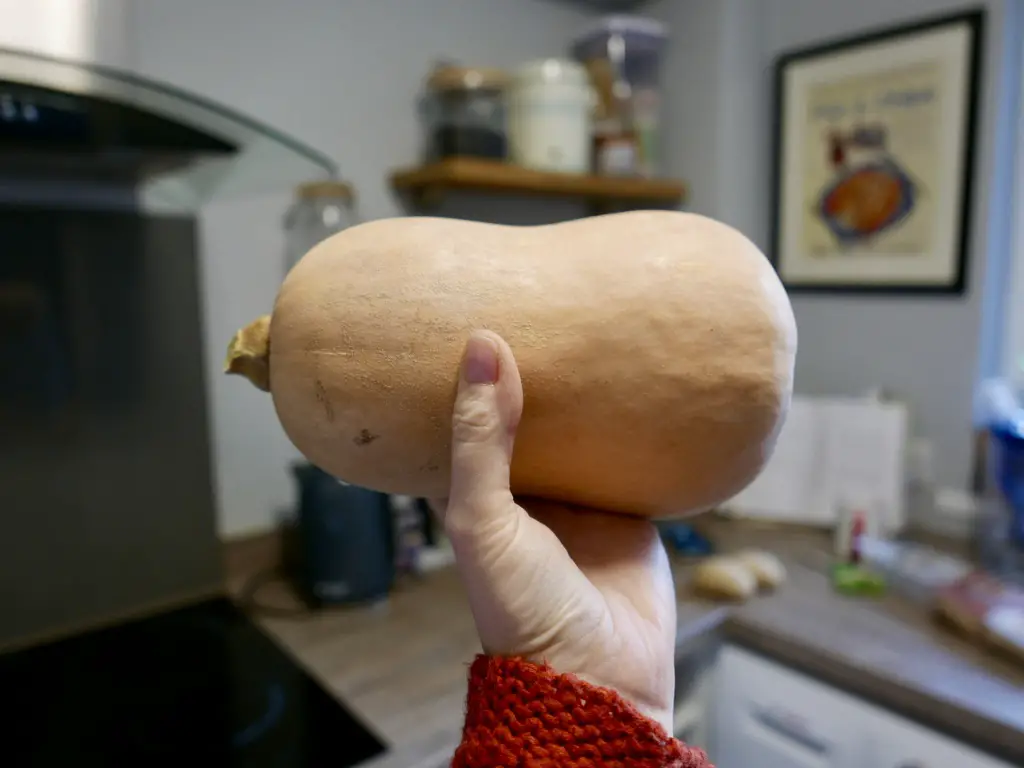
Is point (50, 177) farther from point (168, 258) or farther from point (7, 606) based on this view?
point (7, 606)

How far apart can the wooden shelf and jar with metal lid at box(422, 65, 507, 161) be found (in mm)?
46

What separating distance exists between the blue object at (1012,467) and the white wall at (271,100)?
1243 mm

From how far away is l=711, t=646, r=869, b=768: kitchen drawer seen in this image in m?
1.09

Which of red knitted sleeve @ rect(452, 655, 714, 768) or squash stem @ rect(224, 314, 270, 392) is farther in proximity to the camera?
Result: squash stem @ rect(224, 314, 270, 392)

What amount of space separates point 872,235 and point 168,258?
1406 millimetres

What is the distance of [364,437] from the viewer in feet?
1.55

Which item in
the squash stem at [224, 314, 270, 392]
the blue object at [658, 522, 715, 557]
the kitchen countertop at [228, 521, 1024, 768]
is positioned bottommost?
the kitchen countertop at [228, 521, 1024, 768]

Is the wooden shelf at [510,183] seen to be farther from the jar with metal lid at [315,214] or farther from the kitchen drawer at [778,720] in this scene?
the kitchen drawer at [778,720]

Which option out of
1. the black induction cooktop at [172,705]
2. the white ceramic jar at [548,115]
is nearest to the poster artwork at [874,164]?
the white ceramic jar at [548,115]

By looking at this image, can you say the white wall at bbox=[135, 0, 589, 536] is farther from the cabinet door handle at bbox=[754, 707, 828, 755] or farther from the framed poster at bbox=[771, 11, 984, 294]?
the cabinet door handle at bbox=[754, 707, 828, 755]

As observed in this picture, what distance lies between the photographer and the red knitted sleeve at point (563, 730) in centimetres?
38

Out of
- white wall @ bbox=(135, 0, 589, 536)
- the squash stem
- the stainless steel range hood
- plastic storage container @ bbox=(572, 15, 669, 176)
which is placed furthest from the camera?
plastic storage container @ bbox=(572, 15, 669, 176)

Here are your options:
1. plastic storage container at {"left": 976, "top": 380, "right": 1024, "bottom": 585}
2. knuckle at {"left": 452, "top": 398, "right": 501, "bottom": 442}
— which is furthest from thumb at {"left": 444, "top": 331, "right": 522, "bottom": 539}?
plastic storage container at {"left": 976, "top": 380, "right": 1024, "bottom": 585}

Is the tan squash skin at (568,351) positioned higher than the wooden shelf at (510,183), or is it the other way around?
the wooden shelf at (510,183)
